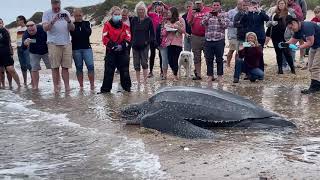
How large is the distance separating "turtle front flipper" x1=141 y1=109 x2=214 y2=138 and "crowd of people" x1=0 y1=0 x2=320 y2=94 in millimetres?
3024

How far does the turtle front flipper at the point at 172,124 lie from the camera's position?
5363 millimetres

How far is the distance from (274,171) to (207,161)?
639mm

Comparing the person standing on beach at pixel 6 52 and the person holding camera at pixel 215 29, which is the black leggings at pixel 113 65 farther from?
the person standing on beach at pixel 6 52

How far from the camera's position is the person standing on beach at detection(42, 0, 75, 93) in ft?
28.8

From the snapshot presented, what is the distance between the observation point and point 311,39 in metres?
7.91

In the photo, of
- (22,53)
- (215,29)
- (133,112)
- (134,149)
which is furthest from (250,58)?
(134,149)

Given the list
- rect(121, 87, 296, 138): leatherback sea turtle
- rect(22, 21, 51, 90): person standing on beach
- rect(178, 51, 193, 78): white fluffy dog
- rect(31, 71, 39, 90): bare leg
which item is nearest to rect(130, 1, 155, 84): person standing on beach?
rect(178, 51, 193, 78): white fluffy dog

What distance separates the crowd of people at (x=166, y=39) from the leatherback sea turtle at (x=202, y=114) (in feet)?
8.37

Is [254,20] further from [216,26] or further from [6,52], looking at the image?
[6,52]

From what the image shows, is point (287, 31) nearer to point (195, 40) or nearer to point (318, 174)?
point (195, 40)

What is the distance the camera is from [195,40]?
405 inches

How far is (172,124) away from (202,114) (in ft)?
1.30

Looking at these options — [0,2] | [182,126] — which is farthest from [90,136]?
[0,2]

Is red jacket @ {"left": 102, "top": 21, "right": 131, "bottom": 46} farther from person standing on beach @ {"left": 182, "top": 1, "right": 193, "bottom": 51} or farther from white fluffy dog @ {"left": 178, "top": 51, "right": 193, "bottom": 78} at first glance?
person standing on beach @ {"left": 182, "top": 1, "right": 193, "bottom": 51}
